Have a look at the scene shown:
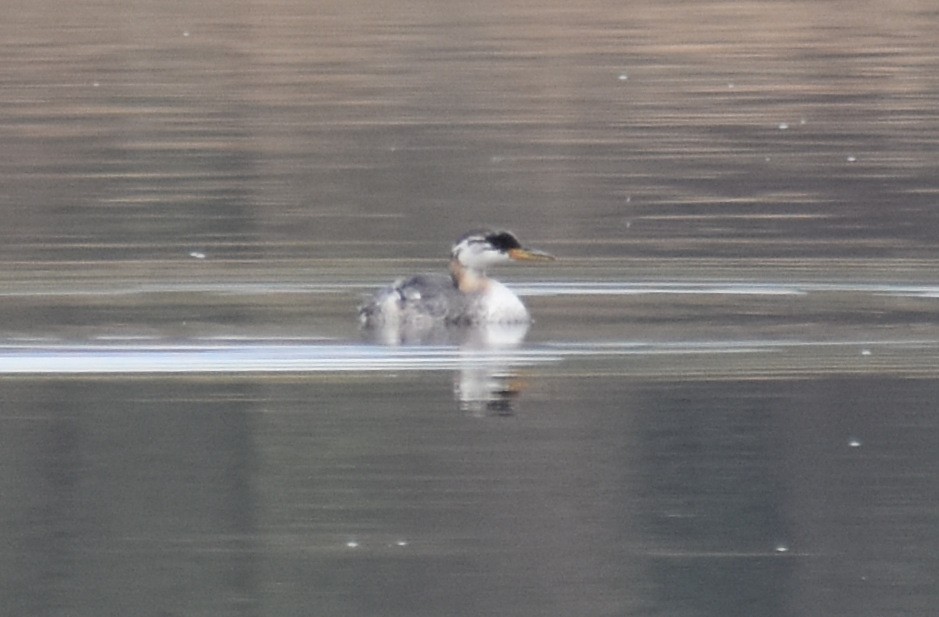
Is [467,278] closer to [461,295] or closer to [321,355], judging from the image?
[461,295]

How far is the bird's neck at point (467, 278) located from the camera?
13.8m

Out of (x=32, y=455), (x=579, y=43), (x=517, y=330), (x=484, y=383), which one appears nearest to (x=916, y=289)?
(x=517, y=330)

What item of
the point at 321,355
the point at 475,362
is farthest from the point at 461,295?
the point at 321,355

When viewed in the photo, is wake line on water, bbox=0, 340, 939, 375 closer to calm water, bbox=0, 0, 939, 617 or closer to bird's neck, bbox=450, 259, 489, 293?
calm water, bbox=0, 0, 939, 617

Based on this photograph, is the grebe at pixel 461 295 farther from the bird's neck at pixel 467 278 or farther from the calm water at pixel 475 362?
the calm water at pixel 475 362

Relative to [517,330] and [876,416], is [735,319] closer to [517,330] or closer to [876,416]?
[517,330]

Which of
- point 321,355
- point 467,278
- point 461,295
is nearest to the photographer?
point 321,355

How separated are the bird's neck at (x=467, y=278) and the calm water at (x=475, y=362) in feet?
1.14

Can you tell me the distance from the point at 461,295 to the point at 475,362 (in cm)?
171

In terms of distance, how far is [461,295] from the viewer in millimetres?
13758

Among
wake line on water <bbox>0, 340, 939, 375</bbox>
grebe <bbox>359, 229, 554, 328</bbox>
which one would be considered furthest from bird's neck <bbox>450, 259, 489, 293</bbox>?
wake line on water <bbox>0, 340, 939, 375</bbox>

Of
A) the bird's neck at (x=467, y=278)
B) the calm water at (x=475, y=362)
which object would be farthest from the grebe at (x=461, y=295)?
the calm water at (x=475, y=362)

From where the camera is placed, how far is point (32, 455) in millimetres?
9594

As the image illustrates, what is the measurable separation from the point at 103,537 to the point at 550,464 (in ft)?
5.70
